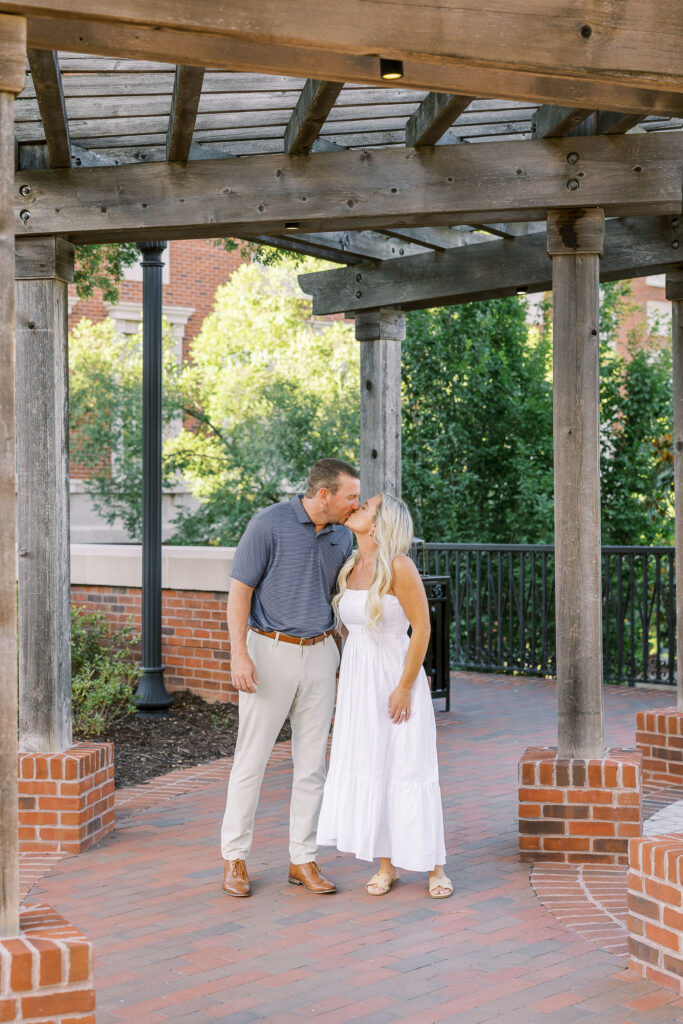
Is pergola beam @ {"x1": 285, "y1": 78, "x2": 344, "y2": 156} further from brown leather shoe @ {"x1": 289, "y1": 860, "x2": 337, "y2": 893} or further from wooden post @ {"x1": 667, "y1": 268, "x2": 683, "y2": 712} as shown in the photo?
brown leather shoe @ {"x1": 289, "y1": 860, "x2": 337, "y2": 893}

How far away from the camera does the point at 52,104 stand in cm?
488

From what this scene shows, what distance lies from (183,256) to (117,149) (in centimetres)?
1533

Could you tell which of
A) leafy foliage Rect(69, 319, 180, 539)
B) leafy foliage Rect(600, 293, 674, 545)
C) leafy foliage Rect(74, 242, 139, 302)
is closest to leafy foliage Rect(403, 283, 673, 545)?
leafy foliage Rect(600, 293, 674, 545)

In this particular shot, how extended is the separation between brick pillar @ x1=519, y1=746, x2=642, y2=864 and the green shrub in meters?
3.34

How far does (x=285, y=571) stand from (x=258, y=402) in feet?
33.6

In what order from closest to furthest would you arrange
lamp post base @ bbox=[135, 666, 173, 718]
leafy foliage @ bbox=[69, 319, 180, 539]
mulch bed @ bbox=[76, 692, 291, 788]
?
mulch bed @ bbox=[76, 692, 291, 788] → lamp post base @ bbox=[135, 666, 173, 718] → leafy foliage @ bbox=[69, 319, 180, 539]

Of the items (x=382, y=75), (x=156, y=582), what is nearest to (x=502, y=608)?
(x=156, y=582)

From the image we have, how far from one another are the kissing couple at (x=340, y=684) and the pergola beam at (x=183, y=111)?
155 centimetres

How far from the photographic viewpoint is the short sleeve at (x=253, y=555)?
5.01 meters

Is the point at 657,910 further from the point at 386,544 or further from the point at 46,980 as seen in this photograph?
the point at 46,980

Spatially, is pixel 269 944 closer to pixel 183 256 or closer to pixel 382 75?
pixel 382 75

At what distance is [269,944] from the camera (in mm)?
4332

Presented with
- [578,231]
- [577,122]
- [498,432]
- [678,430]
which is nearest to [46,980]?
[578,231]

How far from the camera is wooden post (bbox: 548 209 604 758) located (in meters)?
5.31
